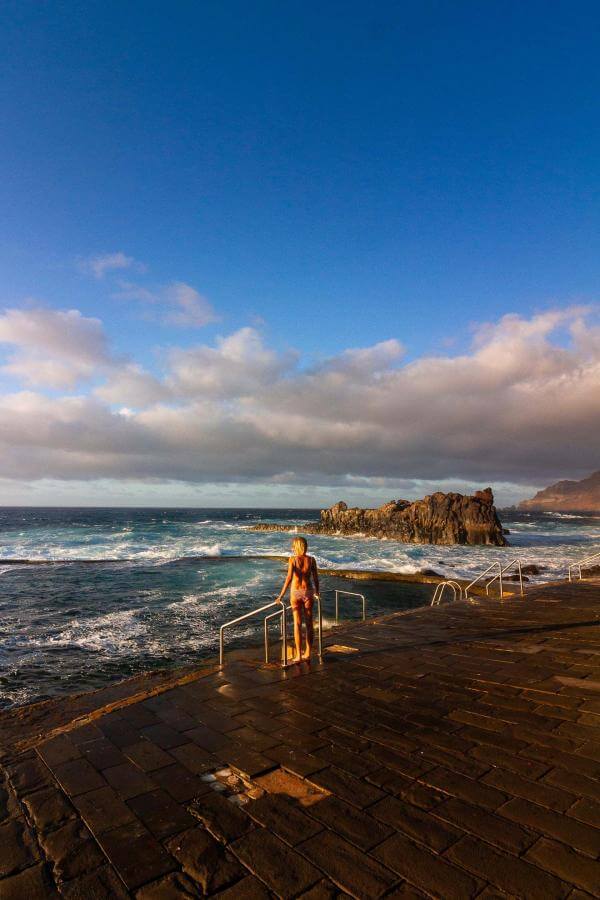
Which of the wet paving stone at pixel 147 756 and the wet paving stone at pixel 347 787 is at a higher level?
the wet paving stone at pixel 347 787

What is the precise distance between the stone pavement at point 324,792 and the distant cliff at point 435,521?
47.8 m

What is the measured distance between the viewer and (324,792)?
3732 millimetres

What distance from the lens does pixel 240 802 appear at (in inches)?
144

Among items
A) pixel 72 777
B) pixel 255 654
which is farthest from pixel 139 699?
pixel 255 654

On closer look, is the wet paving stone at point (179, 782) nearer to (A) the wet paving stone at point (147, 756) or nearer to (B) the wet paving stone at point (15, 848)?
(A) the wet paving stone at point (147, 756)

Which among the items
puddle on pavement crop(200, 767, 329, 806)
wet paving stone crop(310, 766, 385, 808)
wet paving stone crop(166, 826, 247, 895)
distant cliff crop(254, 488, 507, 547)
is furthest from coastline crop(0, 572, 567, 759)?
distant cliff crop(254, 488, 507, 547)

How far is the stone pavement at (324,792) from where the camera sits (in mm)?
2881

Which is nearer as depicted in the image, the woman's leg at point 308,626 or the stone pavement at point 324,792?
the stone pavement at point 324,792

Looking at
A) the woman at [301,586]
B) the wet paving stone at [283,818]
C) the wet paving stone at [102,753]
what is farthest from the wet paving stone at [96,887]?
the woman at [301,586]

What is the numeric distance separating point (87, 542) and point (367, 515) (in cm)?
3400

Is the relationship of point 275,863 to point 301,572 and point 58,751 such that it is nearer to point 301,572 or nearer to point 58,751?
point 58,751

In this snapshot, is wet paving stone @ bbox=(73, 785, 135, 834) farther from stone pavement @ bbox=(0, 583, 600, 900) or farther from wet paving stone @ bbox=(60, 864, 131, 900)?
wet paving stone @ bbox=(60, 864, 131, 900)

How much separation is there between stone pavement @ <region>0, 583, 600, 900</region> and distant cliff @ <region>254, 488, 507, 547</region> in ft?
157

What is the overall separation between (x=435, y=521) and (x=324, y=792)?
174 feet
